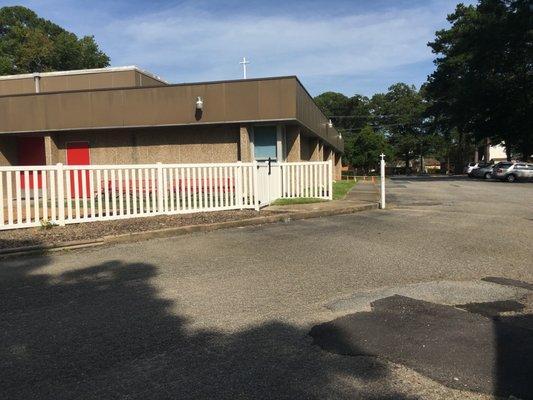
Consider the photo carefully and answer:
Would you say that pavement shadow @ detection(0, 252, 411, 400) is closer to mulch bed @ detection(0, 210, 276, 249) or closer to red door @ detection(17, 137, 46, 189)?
mulch bed @ detection(0, 210, 276, 249)

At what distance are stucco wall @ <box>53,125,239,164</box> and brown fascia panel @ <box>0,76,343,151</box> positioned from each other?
0.64m

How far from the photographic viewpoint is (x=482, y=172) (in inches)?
1750

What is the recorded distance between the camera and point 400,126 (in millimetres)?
94375

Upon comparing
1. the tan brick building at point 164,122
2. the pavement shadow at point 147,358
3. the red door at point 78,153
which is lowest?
the pavement shadow at point 147,358

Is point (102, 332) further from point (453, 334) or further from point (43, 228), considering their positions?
point (43, 228)

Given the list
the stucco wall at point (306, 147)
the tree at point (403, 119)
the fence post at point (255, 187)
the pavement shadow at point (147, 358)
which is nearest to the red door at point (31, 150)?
the stucco wall at point (306, 147)

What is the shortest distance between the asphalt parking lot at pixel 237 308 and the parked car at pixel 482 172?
119 ft

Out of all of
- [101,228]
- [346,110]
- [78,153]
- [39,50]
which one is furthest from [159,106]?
[346,110]

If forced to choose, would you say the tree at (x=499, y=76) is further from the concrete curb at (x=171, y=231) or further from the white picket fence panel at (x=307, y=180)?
the concrete curb at (x=171, y=231)

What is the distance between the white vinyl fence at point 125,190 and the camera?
33.1ft

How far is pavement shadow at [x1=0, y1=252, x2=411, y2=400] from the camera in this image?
3500 millimetres

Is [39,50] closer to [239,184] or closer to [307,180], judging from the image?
[307,180]

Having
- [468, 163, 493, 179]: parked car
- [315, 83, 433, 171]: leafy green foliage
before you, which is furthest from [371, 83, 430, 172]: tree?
[468, 163, 493, 179]: parked car

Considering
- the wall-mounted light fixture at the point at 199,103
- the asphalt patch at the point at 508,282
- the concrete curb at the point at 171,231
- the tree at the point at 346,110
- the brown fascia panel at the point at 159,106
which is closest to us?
the asphalt patch at the point at 508,282
